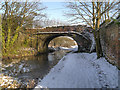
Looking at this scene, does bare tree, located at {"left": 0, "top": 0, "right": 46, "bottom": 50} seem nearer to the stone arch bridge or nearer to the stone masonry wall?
the stone arch bridge

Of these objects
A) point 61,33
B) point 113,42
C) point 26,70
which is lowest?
point 26,70

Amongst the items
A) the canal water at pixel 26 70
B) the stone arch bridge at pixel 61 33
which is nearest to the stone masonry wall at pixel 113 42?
the canal water at pixel 26 70

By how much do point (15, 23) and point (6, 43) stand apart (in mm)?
3477

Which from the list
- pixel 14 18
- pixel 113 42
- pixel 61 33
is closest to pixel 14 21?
pixel 14 18

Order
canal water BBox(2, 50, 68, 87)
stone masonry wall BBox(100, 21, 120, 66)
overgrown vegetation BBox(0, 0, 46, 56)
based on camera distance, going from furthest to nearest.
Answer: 1. overgrown vegetation BBox(0, 0, 46, 56)
2. canal water BBox(2, 50, 68, 87)
3. stone masonry wall BBox(100, 21, 120, 66)

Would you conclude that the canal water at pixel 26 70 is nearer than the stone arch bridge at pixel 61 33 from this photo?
Yes

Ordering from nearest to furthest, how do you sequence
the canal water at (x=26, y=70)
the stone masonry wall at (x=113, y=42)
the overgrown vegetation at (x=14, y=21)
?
the stone masonry wall at (x=113, y=42) < the canal water at (x=26, y=70) < the overgrown vegetation at (x=14, y=21)

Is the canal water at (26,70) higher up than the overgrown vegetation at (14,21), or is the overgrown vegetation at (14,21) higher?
the overgrown vegetation at (14,21)

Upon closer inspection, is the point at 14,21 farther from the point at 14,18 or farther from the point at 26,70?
the point at 26,70

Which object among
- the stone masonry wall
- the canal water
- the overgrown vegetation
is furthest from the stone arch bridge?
the stone masonry wall

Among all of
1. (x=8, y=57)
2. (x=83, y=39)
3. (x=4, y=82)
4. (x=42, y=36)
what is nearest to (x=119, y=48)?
(x=4, y=82)

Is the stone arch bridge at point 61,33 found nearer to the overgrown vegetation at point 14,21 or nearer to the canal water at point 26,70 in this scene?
the overgrown vegetation at point 14,21

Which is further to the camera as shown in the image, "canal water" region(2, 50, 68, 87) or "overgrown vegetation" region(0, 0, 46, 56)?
"overgrown vegetation" region(0, 0, 46, 56)

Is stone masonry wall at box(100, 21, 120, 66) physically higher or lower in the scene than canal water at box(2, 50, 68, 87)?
higher
